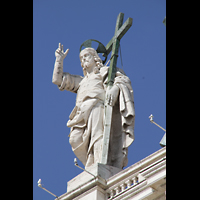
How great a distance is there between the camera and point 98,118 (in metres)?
14.3

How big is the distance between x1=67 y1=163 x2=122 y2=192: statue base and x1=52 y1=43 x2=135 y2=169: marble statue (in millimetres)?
534

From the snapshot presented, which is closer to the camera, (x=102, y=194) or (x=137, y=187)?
(x=137, y=187)

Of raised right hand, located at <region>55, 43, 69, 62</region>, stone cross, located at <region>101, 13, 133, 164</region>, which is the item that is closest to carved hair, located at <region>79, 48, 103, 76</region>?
stone cross, located at <region>101, 13, 133, 164</region>

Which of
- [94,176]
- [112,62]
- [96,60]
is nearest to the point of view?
[94,176]

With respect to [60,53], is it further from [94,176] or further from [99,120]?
[94,176]

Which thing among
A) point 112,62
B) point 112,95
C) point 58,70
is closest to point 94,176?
point 112,95

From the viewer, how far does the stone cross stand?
1353 cm

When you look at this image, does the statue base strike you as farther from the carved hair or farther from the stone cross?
the carved hair

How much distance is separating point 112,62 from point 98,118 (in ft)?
6.20

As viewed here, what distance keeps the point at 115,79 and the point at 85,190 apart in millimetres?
3726

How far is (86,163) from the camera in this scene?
549 inches

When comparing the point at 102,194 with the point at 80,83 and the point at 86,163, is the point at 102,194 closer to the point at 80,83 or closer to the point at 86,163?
the point at 86,163
